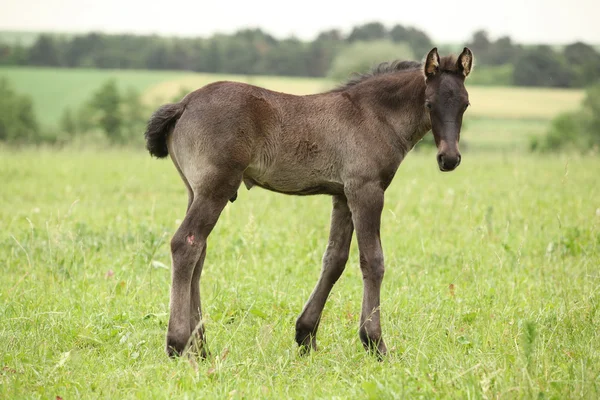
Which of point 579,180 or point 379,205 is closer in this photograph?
point 379,205

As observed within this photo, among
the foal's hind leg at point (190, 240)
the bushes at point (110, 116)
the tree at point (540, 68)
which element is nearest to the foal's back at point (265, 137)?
the foal's hind leg at point (190, 240)

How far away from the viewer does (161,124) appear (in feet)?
16.6

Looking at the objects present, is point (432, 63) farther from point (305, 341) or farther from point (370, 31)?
point (370, 31)

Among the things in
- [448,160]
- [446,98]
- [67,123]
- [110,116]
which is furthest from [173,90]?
[448,160]

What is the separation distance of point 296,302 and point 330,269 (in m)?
1.01

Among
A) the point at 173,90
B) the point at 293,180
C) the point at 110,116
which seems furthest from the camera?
the point at 173,90

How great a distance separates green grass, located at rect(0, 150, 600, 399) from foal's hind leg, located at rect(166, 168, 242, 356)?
0.73 ft

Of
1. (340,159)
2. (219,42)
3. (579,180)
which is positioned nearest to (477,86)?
(219,42)

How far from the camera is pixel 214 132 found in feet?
16.1

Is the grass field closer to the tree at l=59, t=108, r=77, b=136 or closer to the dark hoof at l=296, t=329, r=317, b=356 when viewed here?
the tree at l=59, t=108, r=77, b=136

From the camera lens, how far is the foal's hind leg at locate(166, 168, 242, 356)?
15.9 feet

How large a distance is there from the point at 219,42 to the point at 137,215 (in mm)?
53776

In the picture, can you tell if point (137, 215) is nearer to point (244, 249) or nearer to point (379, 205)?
point (244, 249)

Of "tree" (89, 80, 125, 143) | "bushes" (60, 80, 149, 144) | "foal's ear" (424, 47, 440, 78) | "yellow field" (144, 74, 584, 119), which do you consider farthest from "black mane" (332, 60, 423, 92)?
"yellow field" (144, 74, 584, 119)
